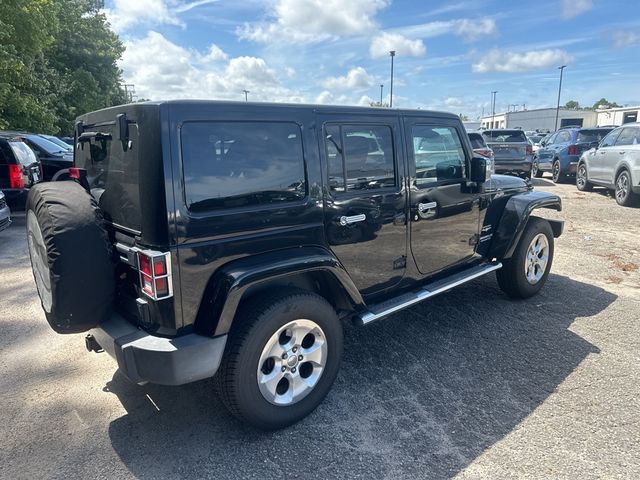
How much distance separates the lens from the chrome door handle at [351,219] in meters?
3.04

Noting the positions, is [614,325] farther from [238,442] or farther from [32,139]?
[32,139]

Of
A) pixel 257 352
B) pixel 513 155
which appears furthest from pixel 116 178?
pixel 513 155

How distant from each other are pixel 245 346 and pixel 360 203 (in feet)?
4.06

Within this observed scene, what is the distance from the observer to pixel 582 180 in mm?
12477

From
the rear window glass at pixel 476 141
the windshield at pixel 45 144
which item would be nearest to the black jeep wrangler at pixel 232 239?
the windshield at pixel 45 144

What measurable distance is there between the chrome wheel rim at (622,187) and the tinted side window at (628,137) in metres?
0.73

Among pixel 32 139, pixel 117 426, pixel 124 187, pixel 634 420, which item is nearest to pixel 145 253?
pixel 124 187

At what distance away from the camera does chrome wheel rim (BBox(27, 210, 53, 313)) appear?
256 centimetres

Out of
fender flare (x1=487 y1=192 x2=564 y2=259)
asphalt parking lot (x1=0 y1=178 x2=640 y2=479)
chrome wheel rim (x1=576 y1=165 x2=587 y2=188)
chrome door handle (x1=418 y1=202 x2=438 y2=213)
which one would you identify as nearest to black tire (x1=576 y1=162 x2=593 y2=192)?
chrome wheel rim (x1=576 y1=165 x2=587 y2=188)

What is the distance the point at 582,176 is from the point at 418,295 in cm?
1104

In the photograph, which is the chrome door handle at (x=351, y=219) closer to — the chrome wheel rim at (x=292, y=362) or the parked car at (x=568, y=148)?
the chrome wheel rim at (x=292, y=362)

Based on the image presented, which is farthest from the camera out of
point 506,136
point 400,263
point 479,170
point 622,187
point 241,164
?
point 506,136

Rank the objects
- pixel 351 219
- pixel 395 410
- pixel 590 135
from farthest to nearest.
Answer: pixel 590 135 → pixel 351 219 → pixel 395 410

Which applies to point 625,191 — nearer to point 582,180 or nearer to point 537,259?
point 582,180
